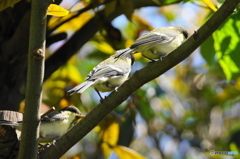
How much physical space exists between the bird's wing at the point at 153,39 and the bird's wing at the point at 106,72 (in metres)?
0.29

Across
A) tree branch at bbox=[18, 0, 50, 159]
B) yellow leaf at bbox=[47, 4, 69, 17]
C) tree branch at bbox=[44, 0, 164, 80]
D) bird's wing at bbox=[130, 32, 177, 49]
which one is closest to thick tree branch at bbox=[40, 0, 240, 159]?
tree branch at bbox=[18, 0, 50, 159]

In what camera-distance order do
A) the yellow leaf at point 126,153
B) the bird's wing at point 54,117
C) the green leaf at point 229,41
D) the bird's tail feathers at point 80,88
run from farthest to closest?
the bird's wing at point 54,117, the yellow leaf at point 126,153, the green leaf at point 229,41, the bird's tail feathers at point 80,88

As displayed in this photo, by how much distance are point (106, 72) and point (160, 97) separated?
828 millimetres

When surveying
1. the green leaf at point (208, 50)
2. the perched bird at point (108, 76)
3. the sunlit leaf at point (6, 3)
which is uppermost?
the sunlit leaf at point (6, 3)

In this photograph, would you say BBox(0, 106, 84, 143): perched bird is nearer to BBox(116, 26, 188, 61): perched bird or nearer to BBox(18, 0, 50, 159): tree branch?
BBox(116, 26, 188, 61): perched bird

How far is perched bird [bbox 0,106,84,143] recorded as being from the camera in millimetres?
1948

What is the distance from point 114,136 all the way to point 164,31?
51 centimetres

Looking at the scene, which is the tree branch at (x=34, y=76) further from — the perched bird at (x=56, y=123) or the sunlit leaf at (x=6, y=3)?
the perched bird at (x=56, y=123)

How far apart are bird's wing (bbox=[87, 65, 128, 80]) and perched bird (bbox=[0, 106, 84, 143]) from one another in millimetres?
174

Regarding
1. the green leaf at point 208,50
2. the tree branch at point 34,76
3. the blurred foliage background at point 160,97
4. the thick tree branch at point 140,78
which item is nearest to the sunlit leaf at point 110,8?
the blurred foliage background at point 160,97

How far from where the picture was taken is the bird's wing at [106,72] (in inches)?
72.6

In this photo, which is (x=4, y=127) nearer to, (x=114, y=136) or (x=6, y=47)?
(x=6, y=47)

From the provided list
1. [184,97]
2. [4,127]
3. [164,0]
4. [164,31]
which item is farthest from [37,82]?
[184,97]

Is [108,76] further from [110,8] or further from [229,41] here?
[229,41]
